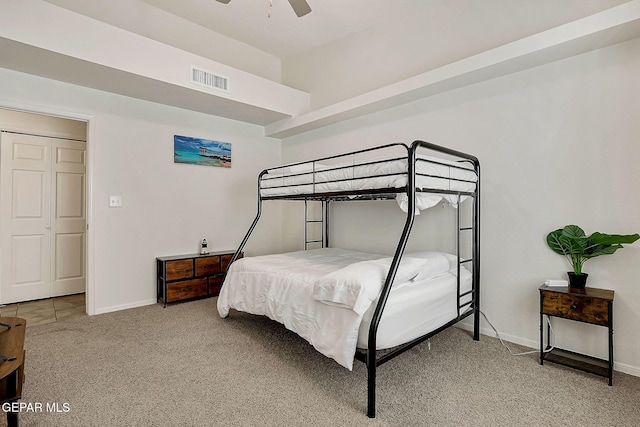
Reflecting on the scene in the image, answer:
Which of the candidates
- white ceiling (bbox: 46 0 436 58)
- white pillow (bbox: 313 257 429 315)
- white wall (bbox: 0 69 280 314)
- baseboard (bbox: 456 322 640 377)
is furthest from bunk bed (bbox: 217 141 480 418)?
white ceiling (bbox: 46 0 436 58)

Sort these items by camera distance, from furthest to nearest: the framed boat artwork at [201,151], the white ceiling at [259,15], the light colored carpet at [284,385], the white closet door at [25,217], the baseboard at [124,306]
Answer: the framed boat artwork at [201,151] < the white closet door at [25,217] < the baseboard at [124,306] < the white ceiling at [259,15] < the light colored carpet at [284,385]

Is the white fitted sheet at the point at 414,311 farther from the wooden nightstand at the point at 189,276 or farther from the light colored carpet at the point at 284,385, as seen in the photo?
the wooden nightstand at the point at 189,276

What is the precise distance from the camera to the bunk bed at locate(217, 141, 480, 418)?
6.28ft

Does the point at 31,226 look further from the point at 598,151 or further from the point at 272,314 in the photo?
the point at 598,151

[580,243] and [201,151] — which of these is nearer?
[580,243]

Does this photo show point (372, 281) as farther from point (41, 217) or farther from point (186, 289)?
point (41, 217)

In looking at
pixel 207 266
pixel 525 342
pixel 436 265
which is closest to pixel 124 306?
pixel 207 266

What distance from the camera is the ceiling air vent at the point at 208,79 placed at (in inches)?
136

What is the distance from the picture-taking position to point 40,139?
4160mm

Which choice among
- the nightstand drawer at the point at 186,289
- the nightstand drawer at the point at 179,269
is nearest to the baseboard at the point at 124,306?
the nightstand drawer at the point at 186,289

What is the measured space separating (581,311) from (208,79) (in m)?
3.82

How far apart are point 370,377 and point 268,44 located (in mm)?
4267

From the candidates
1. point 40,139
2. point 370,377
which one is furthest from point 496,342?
point 40,139

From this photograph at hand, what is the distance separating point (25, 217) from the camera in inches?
160
